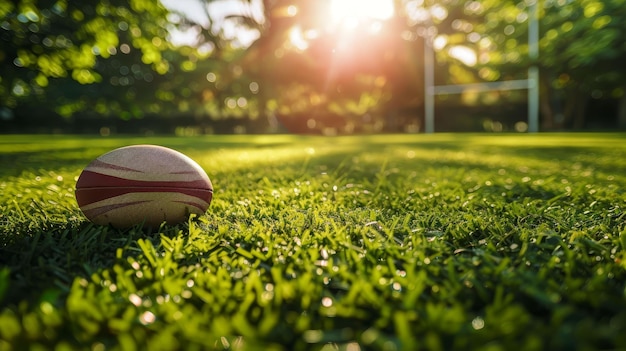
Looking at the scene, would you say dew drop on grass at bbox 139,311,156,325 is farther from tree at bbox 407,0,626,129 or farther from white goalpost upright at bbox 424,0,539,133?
white goalpost upright at bbox 424,0,539,133

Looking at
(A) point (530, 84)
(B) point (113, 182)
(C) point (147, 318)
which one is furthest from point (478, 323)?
(A) point (530, 84)

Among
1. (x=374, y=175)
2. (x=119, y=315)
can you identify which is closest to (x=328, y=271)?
(x=119, y=315)

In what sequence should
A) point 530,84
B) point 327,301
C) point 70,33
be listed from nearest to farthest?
point 327,301 < point 70,33 < point 530,84

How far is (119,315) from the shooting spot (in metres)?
1.21

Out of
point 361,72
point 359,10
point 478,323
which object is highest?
point 359,10

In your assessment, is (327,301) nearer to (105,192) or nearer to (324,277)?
(324,277)

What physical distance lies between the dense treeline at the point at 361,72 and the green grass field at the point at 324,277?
22.4 meters

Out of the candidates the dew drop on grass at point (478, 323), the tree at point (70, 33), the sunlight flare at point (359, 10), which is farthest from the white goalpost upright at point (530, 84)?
the dew drop on grass at point (478, 323)

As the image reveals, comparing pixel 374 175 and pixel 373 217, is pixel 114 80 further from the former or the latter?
pixel 373 217

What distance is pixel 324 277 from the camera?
1489 mm

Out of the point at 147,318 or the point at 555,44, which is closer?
the point at 147,318

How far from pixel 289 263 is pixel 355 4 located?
2897 cm

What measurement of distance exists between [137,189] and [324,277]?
3.92ft

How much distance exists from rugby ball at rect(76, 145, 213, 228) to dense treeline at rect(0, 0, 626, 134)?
22.3 meters
